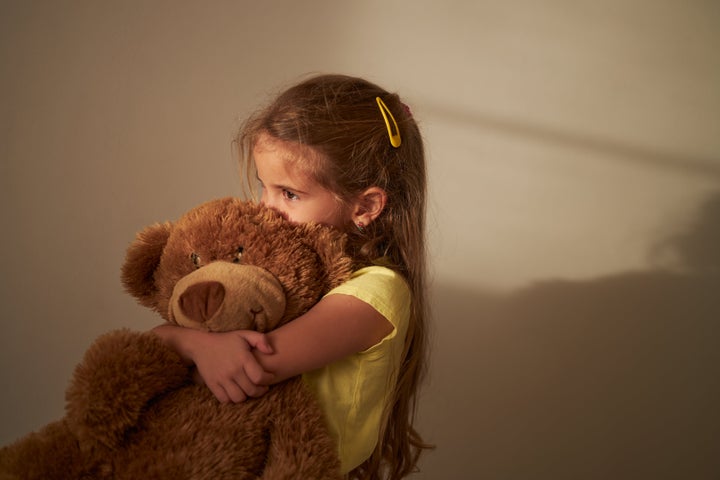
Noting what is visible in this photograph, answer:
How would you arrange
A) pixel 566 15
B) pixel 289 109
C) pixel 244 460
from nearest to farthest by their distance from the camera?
pixel 244 460 < pixel 289 109 < pixel 566 15

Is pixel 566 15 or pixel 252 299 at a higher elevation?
pixel 566 15

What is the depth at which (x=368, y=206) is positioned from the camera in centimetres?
81

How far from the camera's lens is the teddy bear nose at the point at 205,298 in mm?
548

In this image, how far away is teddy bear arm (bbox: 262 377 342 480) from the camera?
1.76 feet

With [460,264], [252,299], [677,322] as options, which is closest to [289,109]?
[252,299]

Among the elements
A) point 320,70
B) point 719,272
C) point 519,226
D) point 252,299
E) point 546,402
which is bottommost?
point 546,402

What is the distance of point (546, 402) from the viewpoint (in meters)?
1.35

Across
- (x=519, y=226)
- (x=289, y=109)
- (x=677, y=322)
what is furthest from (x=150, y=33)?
(x=677, y=322)

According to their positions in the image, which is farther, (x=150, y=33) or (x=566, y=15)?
(x=566, y=15)

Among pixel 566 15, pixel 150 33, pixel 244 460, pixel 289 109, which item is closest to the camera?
pixel 244 460

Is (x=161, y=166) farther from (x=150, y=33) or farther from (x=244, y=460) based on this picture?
(x=244, y=460)

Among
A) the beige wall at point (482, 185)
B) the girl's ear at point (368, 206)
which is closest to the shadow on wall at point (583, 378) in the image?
the beige wall at point (482, 185)

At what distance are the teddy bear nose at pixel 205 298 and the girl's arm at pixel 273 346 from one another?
35mm

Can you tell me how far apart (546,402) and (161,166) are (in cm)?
107
